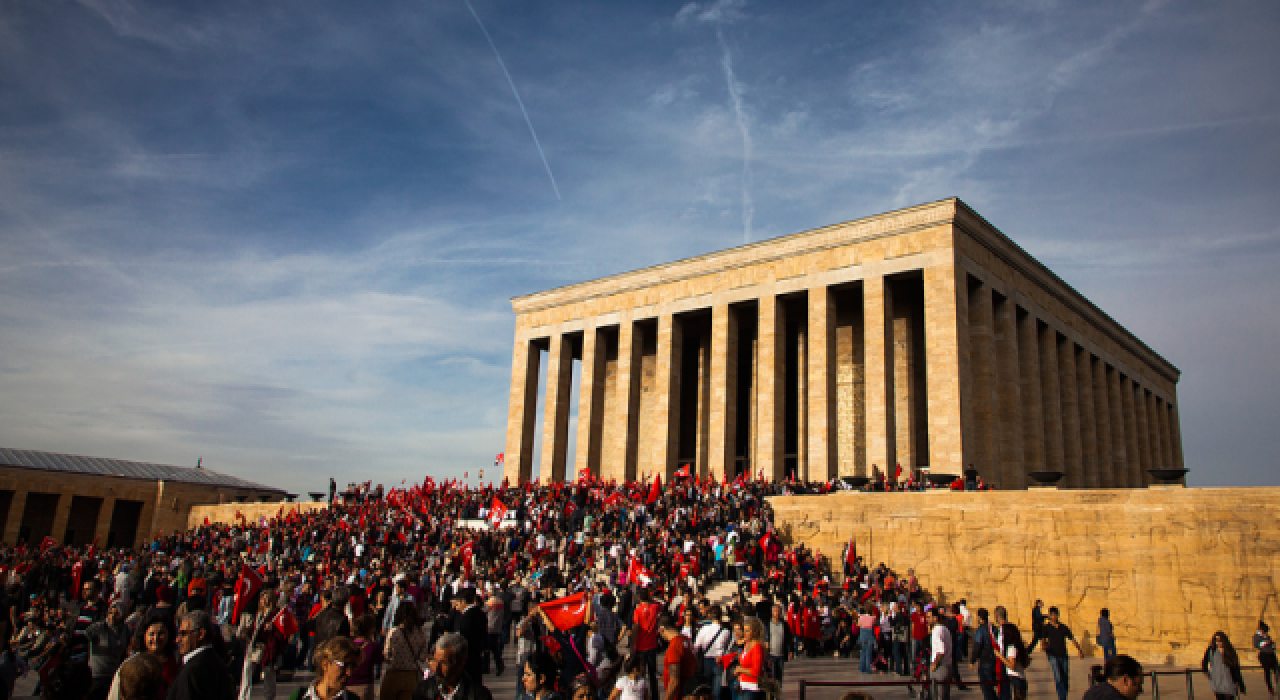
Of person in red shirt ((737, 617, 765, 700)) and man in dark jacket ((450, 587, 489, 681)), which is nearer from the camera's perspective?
person in red shirt ((737, 617, 765, 700))

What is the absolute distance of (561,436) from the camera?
40.0 metres

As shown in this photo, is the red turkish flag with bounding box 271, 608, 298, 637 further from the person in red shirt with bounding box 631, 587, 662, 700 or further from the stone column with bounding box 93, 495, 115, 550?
the stone column with bounding box 93, 495, 115, 550

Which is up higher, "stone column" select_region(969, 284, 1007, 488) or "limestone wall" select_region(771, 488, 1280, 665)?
"stone column" select_region(969, 284, 1007, 488)

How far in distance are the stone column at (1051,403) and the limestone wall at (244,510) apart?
30.3 metres

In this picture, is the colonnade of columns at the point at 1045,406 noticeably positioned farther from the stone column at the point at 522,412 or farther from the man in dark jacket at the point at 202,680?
the man in dark jacket at the point at 202,680

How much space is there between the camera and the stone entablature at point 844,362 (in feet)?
96.8

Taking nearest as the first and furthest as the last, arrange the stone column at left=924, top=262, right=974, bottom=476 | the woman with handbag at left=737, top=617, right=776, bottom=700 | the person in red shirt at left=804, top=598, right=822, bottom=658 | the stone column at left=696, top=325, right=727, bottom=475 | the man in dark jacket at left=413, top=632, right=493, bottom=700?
the man in dark jacket at left=413, top=632, right=493, bottom=700 < the woman with handbag at left=737, top=617, right=776, bottom=700 < the person in red shirt at left=804, top=598, right=822, bottom=658 < the stone column at left=924, top=262, right=974, bottom=476 < the stone column at left=696, top=325, right=727, bottom=475

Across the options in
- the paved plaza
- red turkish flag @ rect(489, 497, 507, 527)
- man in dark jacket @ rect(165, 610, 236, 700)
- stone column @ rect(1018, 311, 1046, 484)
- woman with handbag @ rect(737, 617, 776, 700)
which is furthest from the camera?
stone column @ rect(1018, 311, 1046, 484)

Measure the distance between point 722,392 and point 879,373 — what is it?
6.73m

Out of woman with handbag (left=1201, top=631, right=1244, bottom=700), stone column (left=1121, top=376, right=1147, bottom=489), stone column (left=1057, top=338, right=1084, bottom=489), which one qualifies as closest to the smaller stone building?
stone column (left=1057, top=338, right=1084, bottom=489)

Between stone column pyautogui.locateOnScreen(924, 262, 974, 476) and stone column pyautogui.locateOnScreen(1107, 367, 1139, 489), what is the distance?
57.8ft

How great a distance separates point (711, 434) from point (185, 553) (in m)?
19.7

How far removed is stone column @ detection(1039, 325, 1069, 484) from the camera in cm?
3453

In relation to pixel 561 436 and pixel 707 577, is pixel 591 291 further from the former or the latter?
pixel 707 577
